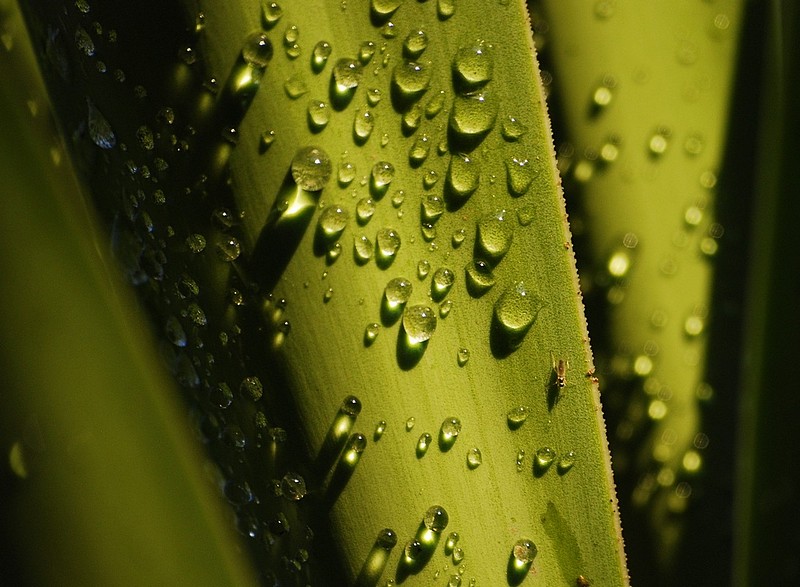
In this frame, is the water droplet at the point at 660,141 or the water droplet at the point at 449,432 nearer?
the water droplet at the point at 449,432

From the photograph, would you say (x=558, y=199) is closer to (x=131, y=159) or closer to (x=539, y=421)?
(x=539, y=421)

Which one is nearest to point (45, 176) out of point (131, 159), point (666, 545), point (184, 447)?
point (131, 159)

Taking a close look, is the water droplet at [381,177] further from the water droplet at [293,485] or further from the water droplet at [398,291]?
the water droplet at [293,485]

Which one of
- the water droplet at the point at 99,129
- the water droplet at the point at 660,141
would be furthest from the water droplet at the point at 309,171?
the water droplet at the point at 660,141

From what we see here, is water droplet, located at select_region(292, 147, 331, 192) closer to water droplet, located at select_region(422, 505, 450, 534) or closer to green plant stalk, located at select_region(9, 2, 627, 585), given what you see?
green plant stalk, located at select_region(9, 2, 627, 585)

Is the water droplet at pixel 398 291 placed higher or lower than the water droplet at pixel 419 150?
lower

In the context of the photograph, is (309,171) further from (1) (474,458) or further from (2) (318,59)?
(1) (474,458)

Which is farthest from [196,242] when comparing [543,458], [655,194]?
[655,194]

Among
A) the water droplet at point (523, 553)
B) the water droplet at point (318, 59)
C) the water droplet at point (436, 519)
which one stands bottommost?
the water droplet at point (523, 553)
